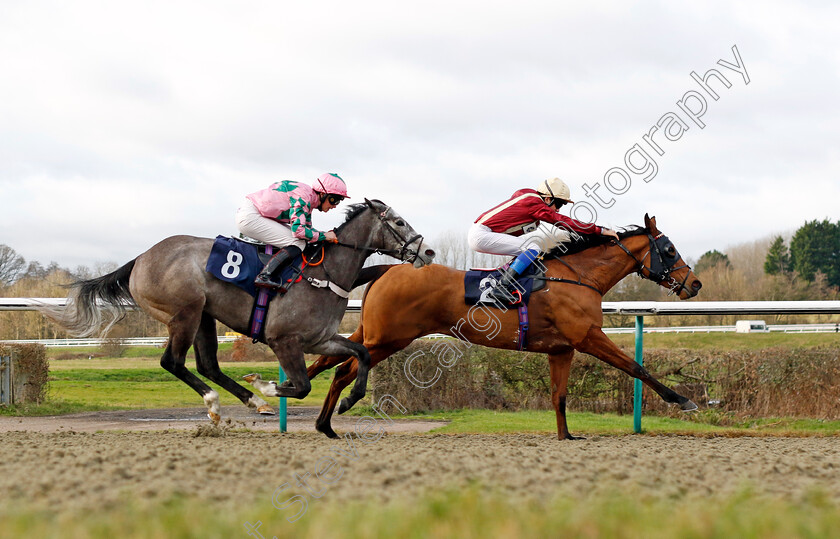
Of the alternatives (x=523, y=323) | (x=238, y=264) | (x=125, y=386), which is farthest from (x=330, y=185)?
(x=125, y=386)

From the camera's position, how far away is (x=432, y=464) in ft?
12.6

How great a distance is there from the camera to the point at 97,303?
6445mm

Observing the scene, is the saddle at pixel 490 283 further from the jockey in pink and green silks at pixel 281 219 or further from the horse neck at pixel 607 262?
the jockey in pink and green silks at pixel 281 219

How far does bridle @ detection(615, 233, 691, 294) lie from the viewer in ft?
23.3

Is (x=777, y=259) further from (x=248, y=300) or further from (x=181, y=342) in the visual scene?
(x=181, y=342)

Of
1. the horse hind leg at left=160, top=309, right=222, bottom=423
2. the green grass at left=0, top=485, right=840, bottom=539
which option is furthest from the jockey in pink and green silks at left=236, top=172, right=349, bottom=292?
the green grass at left=0, top=485, right=840, bottom=539

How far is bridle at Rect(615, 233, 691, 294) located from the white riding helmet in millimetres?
651

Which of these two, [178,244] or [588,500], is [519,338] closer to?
[178,244]

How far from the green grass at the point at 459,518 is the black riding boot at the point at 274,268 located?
312cm

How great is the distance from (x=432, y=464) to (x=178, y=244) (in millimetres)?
3238

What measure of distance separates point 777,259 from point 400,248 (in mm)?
50947

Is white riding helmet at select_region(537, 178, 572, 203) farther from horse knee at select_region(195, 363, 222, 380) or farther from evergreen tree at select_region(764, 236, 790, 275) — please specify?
evergreen tree at select_region(764, 236, 790, 275)

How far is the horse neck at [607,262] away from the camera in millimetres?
6910

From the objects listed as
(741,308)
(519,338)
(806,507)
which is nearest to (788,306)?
(741,308)
